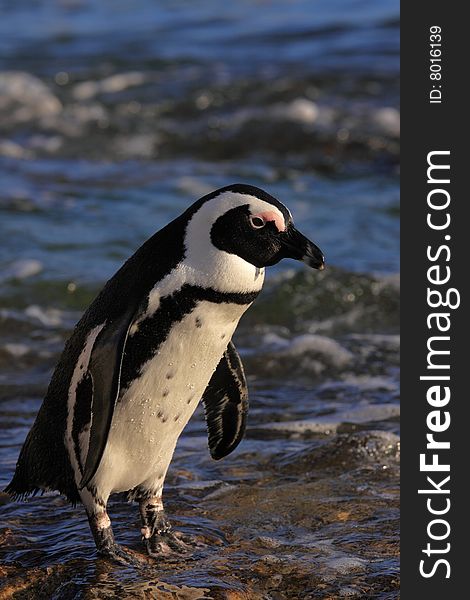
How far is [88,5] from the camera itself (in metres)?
18.7

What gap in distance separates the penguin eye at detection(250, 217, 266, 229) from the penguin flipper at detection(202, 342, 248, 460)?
61 centimetres

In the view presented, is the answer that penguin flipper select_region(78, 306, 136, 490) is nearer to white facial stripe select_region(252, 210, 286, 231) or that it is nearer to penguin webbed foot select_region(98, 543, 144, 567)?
penguin webbed foot select_region(98, 543, 144, 567)

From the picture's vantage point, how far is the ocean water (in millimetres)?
3916

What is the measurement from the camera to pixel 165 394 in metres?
3.68

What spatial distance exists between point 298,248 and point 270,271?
419 cm

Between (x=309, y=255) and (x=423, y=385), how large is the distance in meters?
0.84

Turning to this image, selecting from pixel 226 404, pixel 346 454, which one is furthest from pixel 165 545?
pixel 346 454

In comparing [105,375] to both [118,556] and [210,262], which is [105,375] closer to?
[210,262]

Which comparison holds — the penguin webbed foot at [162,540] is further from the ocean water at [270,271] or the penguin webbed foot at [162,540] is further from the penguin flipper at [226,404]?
the penguin flipper at [226,404]

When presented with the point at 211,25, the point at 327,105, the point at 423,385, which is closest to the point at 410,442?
the point at 423,385

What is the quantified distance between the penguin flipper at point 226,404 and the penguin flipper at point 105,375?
0.59 m

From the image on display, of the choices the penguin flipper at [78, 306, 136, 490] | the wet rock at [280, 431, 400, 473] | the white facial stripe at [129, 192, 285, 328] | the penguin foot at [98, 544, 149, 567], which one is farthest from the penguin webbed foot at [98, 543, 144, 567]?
the wet rock at [280, 431, 400, 473]

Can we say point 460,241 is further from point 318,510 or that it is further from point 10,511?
point 10,511

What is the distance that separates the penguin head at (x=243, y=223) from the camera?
3.53 metres
